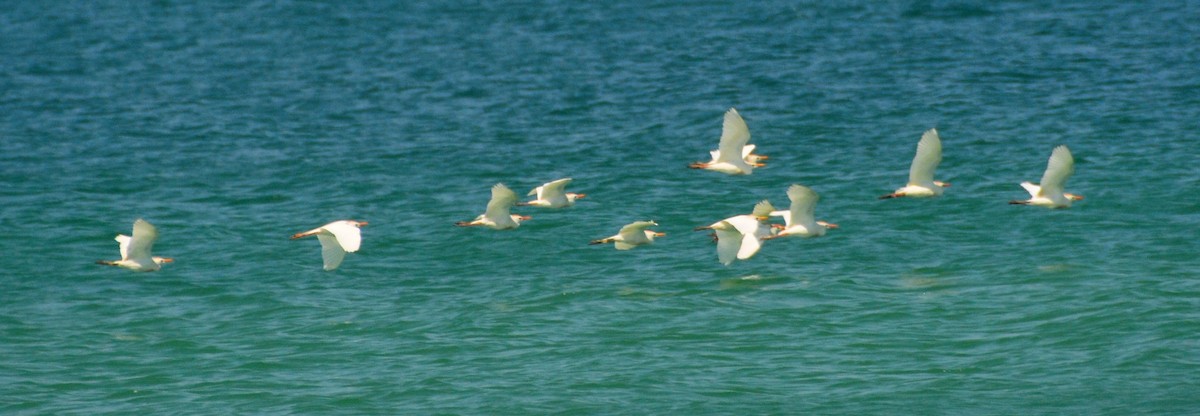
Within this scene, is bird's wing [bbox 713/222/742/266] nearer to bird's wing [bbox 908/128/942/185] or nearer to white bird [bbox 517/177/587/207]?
white bird [bbox 517/177/587/207]

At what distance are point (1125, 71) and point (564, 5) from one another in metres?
20.6

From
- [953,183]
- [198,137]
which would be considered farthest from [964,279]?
[198,137]

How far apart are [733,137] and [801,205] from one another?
1817mm

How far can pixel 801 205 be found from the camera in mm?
32531

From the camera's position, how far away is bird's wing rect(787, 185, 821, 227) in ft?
103

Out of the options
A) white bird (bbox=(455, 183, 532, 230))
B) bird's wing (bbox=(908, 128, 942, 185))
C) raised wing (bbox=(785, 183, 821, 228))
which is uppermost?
white bird (bbox=(455, 183, 532, 230))

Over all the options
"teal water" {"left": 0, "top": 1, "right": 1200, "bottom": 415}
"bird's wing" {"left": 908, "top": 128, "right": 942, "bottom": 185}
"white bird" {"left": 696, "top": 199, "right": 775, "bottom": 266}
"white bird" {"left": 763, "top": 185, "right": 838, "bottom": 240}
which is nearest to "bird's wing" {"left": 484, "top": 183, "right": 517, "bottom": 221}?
"teal water" {"left": 0, "top": 1, "right": 1200, "bottom": 415}

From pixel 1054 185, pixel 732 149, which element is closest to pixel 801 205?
pixel 732 149

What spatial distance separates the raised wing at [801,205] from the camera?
31.5 m

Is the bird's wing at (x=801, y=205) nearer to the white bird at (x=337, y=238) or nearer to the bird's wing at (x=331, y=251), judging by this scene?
the white bird at (x=337, y=238)

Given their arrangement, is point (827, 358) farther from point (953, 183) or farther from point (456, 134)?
point (456, 134)

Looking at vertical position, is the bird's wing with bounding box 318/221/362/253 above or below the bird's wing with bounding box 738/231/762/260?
above

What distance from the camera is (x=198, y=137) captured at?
47750mm

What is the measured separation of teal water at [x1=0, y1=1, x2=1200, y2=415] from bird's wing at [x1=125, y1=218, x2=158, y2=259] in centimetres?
168
